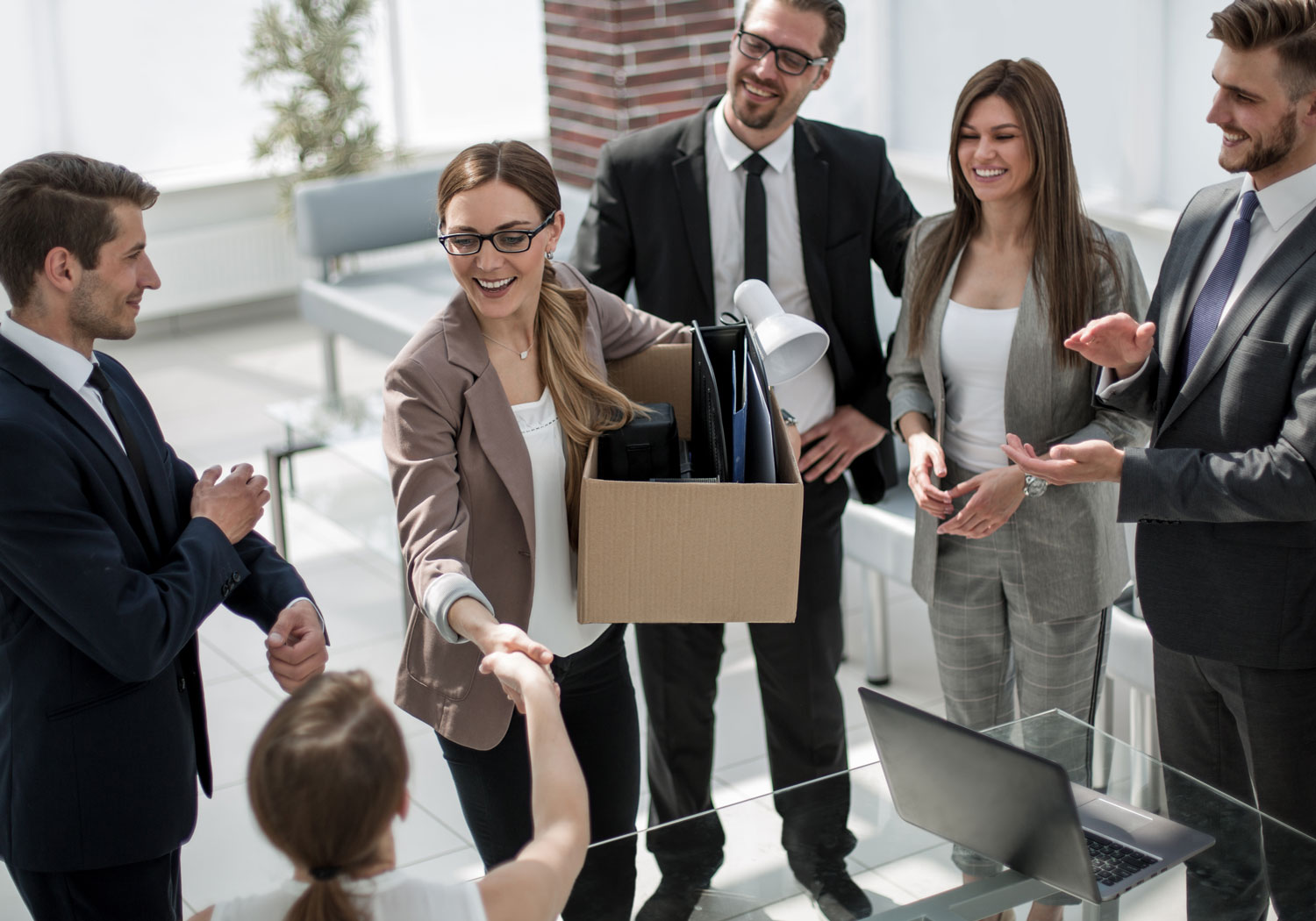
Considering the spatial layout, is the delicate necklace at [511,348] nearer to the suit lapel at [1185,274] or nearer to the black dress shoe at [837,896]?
the black dress shoe at [837,896]

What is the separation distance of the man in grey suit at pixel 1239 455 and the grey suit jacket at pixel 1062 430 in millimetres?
144

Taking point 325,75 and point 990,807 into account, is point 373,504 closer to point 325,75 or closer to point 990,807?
point 990,807

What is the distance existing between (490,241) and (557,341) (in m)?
0.23

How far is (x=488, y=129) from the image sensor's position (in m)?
9.57

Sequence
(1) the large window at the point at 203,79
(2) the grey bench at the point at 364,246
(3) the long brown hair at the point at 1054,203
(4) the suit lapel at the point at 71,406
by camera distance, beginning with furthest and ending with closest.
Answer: (1) the large window at the point at 203,79
(2) the grey bench at the point at 364,246
(3) the long brown hair at the point at 1054,203
(4) the suit lapel at the point at 71,406

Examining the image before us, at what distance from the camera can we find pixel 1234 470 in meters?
2.27

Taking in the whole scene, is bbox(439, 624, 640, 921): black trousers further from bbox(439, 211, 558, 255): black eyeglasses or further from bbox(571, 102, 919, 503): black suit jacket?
bbox(571, 102, 919, 503): black suit jacket

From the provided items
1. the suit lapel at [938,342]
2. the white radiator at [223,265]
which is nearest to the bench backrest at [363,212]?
the white radiator at [223,265]

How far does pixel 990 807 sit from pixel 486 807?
0.86m

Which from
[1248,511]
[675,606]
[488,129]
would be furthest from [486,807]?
[488,129]

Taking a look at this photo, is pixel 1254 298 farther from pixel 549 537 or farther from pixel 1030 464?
pixel 549 537

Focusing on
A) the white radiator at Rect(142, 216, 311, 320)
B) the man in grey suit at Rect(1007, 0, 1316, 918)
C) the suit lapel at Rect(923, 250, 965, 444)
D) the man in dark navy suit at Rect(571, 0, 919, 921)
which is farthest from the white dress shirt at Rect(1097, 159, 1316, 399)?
the white radiator at Rect(142, 216, 311, 320)

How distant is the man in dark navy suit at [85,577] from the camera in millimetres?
1962

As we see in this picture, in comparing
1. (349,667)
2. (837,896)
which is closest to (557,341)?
(837,896)
